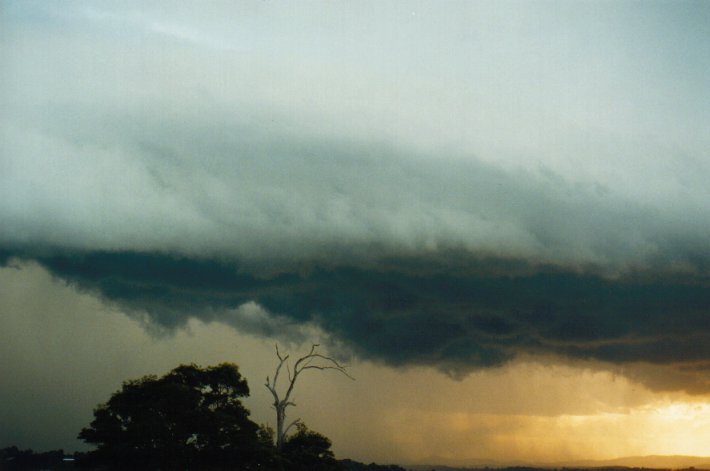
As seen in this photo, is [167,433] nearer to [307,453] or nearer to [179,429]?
[179,429]

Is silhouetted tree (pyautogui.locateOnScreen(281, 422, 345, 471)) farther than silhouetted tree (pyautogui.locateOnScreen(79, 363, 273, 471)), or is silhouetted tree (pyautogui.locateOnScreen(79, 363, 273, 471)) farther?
silhouetted tree (pyautogui.locateOnScreen(281, 422, 345, 471))

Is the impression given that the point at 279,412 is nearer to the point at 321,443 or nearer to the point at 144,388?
the point at 321,443

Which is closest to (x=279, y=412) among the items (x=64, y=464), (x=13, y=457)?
(x=64, y=464)

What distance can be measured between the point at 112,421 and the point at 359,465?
81.7m

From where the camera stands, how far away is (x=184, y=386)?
7219 centimetres

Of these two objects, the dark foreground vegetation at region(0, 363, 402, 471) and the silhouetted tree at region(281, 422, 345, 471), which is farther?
the silhouetted tree at region(281, 422, 345, 471)

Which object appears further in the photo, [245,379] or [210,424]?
[245,379]

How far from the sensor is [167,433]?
2751 inches

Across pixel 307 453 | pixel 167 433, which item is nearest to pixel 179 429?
pixel 167 433

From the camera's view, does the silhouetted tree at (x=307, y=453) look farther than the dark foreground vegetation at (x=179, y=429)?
Yes

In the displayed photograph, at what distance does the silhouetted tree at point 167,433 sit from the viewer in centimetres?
6931

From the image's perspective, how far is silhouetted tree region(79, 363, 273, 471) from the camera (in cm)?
6931

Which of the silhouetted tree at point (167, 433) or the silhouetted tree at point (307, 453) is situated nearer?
the silhouetted tree at point (167, 433)

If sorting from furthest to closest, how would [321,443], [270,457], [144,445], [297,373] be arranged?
[297,373], [321,443], [270,457], [144,445]
